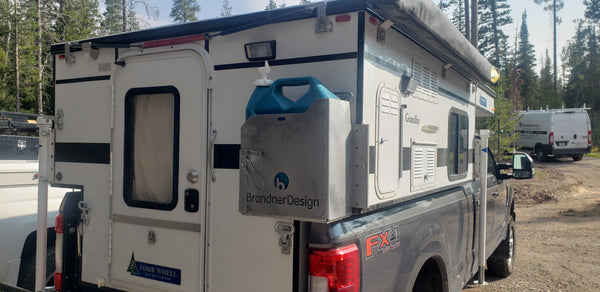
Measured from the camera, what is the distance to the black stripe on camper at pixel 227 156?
2521mm

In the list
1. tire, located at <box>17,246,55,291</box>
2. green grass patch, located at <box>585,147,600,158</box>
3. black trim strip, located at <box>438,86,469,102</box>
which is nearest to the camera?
black trim strip, located at <box>438,86,469,102</box>

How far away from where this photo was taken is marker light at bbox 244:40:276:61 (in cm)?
242

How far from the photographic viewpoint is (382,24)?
2.40 meters

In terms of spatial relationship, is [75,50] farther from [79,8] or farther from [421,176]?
[79,8]

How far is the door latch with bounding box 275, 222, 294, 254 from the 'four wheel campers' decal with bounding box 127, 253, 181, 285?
831 mm

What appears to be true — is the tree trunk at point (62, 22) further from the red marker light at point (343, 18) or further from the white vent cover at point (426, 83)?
the red marker light at point (343, 18)

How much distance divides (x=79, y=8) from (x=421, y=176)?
28.3m

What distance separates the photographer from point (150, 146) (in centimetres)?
290

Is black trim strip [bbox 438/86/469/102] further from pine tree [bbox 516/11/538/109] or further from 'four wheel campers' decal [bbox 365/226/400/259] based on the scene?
pine tree [bbox 516/11/538/109]

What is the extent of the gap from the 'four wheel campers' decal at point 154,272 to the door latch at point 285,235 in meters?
0.83

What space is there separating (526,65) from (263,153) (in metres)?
51.8

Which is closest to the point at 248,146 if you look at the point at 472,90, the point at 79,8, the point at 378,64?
the point at 378,64

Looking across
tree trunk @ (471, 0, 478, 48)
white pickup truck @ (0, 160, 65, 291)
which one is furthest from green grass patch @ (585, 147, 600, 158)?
white pickup truck @ (0, 160, 65, 291)

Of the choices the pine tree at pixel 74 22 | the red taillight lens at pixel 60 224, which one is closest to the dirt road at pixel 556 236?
the red taillight lens at pixel 60 224
